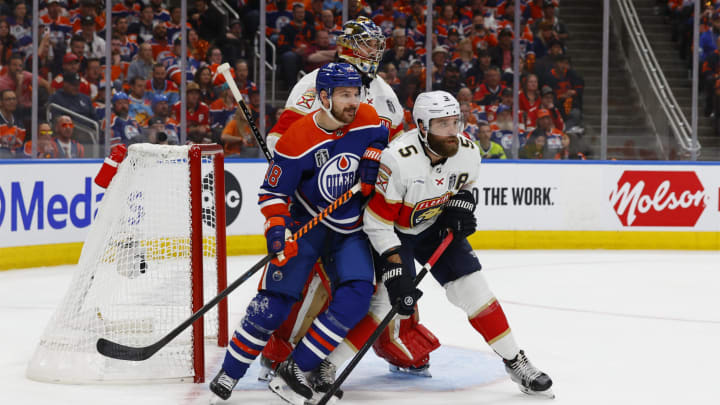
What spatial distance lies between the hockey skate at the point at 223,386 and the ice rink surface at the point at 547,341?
114 mm

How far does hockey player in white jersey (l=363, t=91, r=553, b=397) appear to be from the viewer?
336cm

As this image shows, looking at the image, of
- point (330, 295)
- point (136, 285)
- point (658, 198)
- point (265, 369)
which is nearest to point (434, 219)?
point (330, 295)

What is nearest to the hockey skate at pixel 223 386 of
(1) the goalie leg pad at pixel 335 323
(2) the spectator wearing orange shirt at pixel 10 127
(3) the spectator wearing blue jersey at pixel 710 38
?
(1) the goalie leg pad at pixel 335 323

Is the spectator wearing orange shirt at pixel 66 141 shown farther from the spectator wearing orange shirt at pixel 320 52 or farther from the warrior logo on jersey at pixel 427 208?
the warrior logo on jersey at pixel 427 208

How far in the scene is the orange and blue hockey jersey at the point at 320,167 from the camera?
337 centimetres

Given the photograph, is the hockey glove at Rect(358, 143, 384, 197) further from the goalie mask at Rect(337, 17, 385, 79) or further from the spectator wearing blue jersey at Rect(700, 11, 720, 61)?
the spectator wearing blue jersey at Rect(700, 11, 720, 61)

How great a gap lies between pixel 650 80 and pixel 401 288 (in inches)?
242

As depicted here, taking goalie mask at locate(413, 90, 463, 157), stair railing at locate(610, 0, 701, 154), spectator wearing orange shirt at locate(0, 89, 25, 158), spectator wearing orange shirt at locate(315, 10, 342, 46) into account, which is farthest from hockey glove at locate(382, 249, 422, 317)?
stair railing at locate(610, 0, 701, 154)

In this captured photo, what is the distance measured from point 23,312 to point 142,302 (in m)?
1.74

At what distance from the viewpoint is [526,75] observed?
8555 mm

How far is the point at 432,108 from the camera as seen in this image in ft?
11.0

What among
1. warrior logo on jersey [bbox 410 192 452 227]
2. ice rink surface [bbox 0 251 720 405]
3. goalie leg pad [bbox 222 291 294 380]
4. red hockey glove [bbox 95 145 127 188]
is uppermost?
red hockey glove [bbox 95 145 127 188]

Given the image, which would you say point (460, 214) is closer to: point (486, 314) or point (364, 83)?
point (486, 314)

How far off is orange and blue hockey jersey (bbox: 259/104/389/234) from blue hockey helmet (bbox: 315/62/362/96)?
0.43 feet
